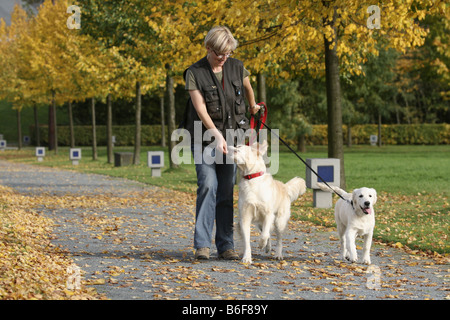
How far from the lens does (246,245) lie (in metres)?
7.06

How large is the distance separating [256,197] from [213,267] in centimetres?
84

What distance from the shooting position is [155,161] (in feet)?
70.0

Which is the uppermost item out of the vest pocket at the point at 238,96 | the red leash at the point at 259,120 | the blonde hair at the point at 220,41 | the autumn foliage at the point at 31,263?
the blonde hair at the point at 220,41

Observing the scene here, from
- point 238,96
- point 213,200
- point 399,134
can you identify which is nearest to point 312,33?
point 238,96

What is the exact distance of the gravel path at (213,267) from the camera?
18.8 ft

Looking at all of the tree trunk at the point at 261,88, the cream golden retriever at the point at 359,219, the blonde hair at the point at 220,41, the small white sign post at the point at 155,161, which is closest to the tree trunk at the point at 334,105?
the tree trunk at the point at 261,88

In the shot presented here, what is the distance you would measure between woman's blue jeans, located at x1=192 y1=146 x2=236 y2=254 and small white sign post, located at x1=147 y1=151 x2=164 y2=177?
13936 mm

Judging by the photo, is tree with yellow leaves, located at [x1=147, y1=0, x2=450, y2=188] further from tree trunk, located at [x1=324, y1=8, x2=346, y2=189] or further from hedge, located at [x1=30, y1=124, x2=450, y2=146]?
hedge, located at [x1=30, y1=124, x2=450, y2=146]

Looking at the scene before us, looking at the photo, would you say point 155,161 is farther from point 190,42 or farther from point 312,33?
point 312,33

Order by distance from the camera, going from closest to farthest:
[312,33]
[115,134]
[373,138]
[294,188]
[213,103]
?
1. [213,103]
2. [294,188]
3. [312,33]
4. [373,138]
5. [115,134]

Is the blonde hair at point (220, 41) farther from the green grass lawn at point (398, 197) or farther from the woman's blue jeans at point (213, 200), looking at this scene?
the green grass lawn at point (398, 197)

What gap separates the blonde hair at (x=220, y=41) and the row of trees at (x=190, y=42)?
12.9ft
